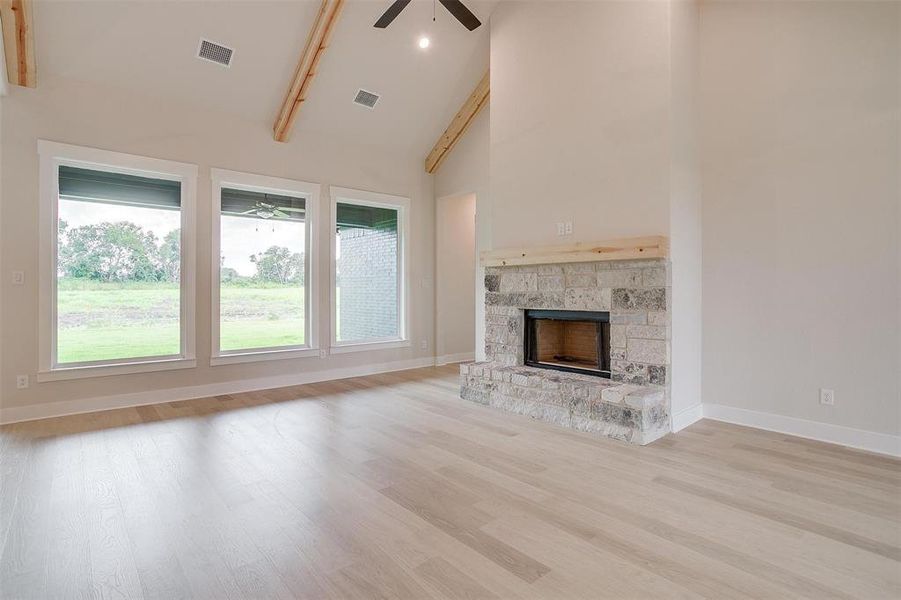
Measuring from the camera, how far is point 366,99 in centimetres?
536

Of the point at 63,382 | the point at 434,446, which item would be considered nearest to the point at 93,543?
the point at 434,446

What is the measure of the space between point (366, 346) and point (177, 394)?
2.21 meters

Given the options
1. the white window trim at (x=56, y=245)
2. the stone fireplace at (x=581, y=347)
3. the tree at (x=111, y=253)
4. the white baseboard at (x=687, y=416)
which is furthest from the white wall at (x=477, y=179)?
the tree at (x=111, y=253)

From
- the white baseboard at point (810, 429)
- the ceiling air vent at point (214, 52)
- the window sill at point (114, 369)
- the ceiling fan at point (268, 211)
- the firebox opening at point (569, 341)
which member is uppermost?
the ceiling air vent at point (214, 52)

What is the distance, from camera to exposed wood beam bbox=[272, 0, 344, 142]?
13.5 feet

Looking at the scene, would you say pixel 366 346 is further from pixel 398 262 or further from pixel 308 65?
pixel 308 65

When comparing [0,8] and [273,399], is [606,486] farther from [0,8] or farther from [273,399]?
[0,8]

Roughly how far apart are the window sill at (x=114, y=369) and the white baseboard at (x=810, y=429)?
4.70 meters

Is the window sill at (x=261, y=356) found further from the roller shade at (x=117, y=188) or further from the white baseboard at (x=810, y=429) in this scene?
the white baseboard at (x=810, y=429)

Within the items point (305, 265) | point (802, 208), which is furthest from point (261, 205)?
point (802, 208)

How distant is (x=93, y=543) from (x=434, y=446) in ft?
6.21

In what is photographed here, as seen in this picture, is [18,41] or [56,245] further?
[56,245]

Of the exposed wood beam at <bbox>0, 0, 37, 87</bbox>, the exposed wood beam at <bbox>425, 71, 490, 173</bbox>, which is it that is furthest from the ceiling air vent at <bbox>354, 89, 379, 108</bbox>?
the exposed wood beam at <bbox>0, 0, 37, 87</bbox>

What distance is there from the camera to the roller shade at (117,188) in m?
4.15
